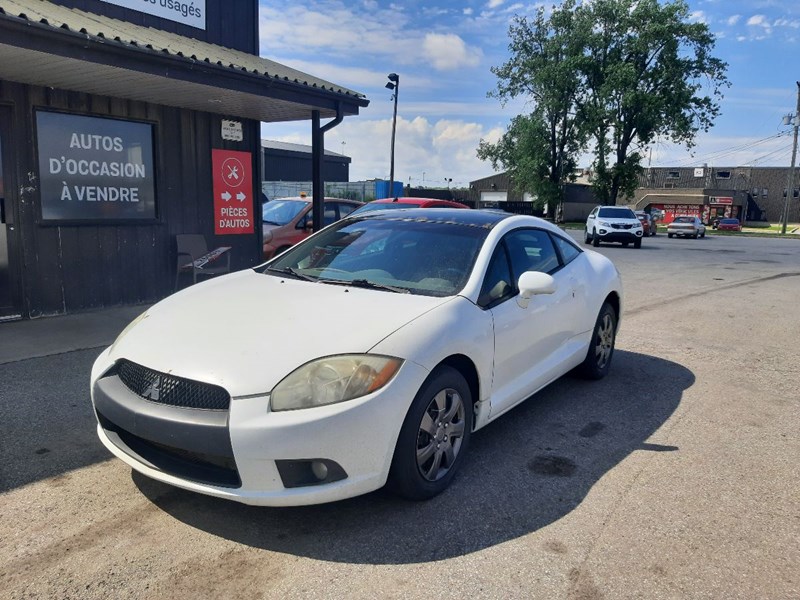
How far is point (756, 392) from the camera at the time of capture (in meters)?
5.35

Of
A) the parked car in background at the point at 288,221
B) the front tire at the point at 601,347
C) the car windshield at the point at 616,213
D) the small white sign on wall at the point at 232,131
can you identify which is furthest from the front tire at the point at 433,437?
the car windshield at the point at 616,213

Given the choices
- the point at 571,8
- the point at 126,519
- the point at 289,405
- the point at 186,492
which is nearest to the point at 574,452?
the point at 289,405

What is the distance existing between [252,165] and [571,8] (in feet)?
140

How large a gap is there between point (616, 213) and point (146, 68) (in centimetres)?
2207

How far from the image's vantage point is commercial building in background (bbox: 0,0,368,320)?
6.38 m

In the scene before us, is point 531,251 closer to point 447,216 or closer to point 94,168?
point 447,216

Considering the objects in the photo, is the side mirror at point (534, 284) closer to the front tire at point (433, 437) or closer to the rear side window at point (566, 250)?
the front tire at point (433, 437)

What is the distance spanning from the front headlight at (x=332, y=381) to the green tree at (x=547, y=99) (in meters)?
45.3

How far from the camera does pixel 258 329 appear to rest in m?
3.12

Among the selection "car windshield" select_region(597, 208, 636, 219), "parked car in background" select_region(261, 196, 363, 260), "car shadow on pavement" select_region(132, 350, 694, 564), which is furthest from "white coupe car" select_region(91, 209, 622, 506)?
"car windshield" select_region(597, 208, 636, 219)

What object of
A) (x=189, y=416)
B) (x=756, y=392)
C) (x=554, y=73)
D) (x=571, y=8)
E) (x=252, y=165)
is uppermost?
(x=571, y=8)

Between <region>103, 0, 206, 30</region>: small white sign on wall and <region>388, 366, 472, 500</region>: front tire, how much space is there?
730 centimetres

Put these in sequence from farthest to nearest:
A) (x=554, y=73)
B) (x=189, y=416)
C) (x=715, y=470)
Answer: (x=554, y=73)
(x=715, y=470)
(x=189, y=416)

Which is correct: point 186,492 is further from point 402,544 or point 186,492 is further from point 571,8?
point 571,8
